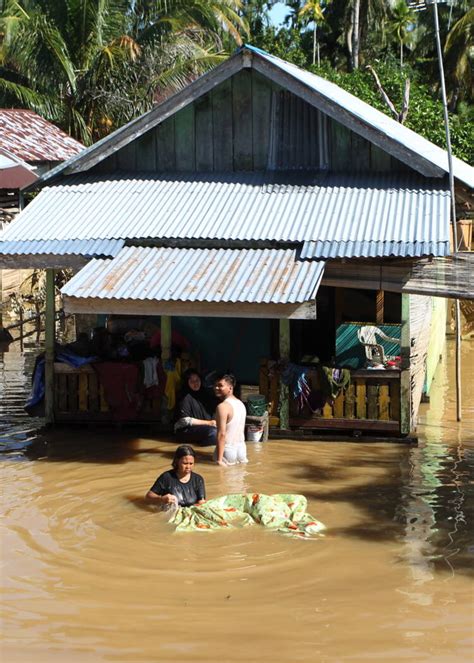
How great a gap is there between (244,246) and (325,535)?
15.7ft

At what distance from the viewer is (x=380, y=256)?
11672 millimetres

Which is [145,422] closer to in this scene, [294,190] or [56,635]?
[294,190]

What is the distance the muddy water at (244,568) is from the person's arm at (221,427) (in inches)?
7.6

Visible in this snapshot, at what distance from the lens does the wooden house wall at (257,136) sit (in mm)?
13820

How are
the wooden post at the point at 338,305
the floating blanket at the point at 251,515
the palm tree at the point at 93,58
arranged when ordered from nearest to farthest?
1. the floating blanket at the point at 251,515
2. the wooden post at the point at 338,305
3. the palm tree at the point at 93,58

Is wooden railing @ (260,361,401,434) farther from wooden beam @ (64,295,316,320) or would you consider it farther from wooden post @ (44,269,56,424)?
wooden post @ (44,269,56,424)

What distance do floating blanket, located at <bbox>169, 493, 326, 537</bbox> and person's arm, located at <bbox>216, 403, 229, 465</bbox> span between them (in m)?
1.91

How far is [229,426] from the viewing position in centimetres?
1142

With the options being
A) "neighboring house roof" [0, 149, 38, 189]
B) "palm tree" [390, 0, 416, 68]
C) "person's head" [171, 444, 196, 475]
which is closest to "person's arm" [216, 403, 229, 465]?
"person's head" [171, 444, 196, 475]

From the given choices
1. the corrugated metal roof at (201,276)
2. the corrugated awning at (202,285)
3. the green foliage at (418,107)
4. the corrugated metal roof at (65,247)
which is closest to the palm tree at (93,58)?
the green foliage at (418,107)

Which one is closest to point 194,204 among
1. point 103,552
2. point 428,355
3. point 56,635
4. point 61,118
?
point 428,355

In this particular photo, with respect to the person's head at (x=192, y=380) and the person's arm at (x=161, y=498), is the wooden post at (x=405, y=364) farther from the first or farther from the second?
the person's arm at (x=161, y=498)

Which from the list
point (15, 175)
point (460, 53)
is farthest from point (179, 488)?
point (460, 53)

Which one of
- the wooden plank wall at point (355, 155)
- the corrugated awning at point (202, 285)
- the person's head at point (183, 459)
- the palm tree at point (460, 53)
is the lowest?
the person's head at point (183, 459)
